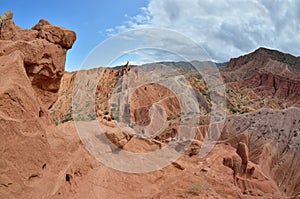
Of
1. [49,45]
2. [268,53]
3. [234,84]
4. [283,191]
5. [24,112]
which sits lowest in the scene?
[283,191]

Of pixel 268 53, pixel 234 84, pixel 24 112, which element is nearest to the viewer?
pixel 24 112

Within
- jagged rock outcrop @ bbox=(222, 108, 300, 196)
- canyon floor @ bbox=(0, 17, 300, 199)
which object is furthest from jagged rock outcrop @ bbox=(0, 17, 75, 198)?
jagged rock outcrop @ bbox=(222, 108, 300, 196)

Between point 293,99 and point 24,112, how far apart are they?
6329cm

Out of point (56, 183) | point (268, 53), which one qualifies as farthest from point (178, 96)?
point (268, 53)

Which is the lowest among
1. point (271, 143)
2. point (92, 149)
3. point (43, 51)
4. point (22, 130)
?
point (92, 149)

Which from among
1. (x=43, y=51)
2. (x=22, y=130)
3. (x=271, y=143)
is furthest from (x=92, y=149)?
(x=271, y=143)

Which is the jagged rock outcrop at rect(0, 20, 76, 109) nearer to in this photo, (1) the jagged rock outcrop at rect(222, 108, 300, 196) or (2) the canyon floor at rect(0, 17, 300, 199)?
(2) the canyon floor at rect(0, 17, 300, 199)

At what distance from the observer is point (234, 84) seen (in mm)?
65875

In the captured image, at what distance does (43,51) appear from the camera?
23.1ft

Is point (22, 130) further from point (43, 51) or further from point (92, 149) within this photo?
point (92, 149)

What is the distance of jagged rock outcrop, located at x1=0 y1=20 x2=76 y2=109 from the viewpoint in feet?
21.9

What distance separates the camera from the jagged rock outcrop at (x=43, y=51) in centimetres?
668

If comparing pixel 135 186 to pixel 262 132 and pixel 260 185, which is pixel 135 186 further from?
pixel 262 132

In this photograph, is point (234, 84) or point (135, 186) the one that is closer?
point (135, 186)
